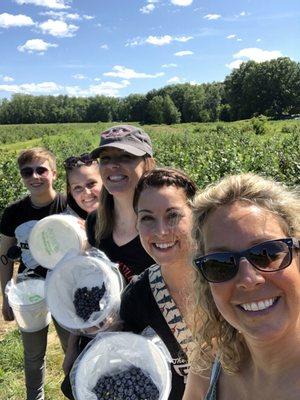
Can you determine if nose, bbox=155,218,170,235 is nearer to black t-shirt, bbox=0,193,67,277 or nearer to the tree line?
black t-shirt, bbox=0,193,67,277

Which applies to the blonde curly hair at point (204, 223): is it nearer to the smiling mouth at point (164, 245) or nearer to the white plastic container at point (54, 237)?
the smiling mouth at point (164, 245)

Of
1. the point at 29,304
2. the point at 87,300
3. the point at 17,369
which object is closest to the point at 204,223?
the point at 87,300

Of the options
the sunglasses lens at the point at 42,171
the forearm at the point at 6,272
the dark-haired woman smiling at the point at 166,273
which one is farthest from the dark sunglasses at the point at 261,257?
the forearm at the point at 6,272

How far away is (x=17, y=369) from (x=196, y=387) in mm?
3372

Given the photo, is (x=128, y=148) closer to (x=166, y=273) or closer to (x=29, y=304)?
(x=166, y=273)

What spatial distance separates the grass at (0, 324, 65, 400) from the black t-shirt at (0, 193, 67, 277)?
1255 millimetres

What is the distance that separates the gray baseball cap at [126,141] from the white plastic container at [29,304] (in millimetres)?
1332

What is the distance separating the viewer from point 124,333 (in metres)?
1.95

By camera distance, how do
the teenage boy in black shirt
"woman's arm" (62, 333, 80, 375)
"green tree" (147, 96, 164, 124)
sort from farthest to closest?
"green tree" (147, 96, 164, 124)
the teenage boy in black shirt
"woman's arm" (62, 333, 80, 375)

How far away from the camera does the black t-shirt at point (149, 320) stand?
6.36 feet

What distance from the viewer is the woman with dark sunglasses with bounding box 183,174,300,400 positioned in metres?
1.26

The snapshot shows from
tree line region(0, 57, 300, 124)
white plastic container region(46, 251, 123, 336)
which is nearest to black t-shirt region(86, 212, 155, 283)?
white plastic container region(46, 251, 123, 336)

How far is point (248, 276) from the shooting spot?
129cm

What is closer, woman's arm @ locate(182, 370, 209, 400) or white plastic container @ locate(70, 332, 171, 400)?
woman's arm @ locate(182, 370, 209, 400)
